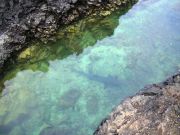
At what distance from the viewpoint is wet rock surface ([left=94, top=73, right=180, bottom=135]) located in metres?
3.40

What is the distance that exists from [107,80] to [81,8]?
74.8 inches

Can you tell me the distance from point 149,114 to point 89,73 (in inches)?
96.8

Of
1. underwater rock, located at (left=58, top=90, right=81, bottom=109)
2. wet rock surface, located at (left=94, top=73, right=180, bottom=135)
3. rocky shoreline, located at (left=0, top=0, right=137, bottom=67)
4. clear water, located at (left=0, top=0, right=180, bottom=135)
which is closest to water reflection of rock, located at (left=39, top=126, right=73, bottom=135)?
clear water, located at (left=0, top=0, right=180, bottom=135)

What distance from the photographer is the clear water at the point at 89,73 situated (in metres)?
5.19

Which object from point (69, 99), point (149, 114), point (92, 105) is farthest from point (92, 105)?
point (149, 114)

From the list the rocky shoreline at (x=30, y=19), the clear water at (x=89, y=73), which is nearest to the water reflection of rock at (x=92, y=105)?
the clear water at (x=89, y=73)

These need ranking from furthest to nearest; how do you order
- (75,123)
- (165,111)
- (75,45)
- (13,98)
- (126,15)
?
(126,15), (75,45), (13,98), (75,123), (165,111)

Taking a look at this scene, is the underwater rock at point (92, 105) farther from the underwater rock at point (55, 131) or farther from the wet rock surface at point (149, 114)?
the wet rock surface at point (149, 114)

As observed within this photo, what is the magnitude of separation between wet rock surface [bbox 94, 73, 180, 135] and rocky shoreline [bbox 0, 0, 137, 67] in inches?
126

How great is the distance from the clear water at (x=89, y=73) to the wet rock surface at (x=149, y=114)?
1.31 metres

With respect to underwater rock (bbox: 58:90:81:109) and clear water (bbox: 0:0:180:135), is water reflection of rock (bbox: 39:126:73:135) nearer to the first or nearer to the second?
clear water (bbox: 0:0:180:135)

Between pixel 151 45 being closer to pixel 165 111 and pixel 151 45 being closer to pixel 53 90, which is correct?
pixel 53 90

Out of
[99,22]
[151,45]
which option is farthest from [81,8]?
[151,45]

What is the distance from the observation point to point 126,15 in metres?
7.10
